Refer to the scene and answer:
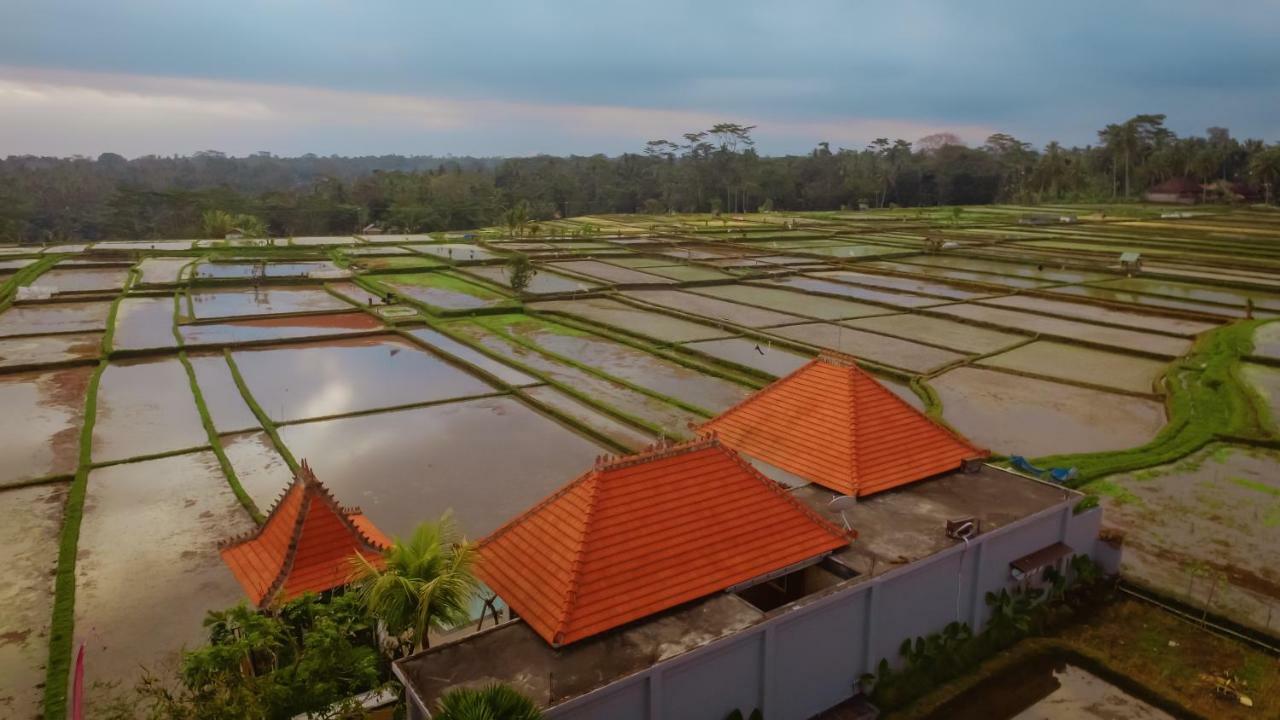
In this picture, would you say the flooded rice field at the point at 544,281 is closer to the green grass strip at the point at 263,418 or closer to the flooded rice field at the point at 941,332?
the flooded rice field at the point at 941,332

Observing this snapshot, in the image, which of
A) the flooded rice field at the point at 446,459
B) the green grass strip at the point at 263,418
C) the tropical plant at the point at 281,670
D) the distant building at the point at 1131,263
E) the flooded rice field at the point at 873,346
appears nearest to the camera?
the tropical plant at the point at 281,670

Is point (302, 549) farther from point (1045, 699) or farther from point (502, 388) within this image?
point (502, 388)

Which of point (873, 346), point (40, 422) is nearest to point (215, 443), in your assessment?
point (40, 422)

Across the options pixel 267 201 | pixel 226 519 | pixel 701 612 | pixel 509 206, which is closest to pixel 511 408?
pixel 226 519

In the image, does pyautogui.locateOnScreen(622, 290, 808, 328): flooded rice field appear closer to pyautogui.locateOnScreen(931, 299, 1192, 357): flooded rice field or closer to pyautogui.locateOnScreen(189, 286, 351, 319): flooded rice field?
pyautogui.locateOnScreen(931, 299, 1192, 357): flooded rice field

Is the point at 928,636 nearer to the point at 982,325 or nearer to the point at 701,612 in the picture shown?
the point at 701,612

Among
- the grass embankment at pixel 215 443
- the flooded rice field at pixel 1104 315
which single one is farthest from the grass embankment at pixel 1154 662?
the flooded rice field at pixel 1104 315
